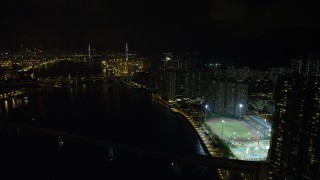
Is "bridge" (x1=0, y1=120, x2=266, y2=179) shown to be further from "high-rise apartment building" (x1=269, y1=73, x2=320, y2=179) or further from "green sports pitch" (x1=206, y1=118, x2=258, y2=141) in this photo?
"green sports pitch" (x1=206, y1=118, x2=258, y2=141)

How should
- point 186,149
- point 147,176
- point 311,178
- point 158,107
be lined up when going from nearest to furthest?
point 311,178 < point 147,176 < point 186,149 < point 158,107

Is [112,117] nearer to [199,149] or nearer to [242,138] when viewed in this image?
[199,149]

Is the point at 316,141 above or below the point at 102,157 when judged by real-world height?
above

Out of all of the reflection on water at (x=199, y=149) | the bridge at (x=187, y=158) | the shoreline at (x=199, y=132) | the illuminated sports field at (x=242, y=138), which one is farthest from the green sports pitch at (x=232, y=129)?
the bridge at (x=187, y=158)

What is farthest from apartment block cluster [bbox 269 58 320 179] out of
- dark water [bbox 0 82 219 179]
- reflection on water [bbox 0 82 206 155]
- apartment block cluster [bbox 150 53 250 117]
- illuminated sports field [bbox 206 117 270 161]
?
apartment block cluster [bbox 150 53 250 117]

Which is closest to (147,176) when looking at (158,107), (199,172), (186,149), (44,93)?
(199,172)

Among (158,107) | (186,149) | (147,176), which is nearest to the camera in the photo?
(147,176)

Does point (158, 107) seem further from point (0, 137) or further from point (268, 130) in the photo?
point (0, 137)

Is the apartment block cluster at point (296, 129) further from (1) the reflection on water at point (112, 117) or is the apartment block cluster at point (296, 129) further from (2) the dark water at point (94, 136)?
(1) the reflection on water at point (112, 117)
